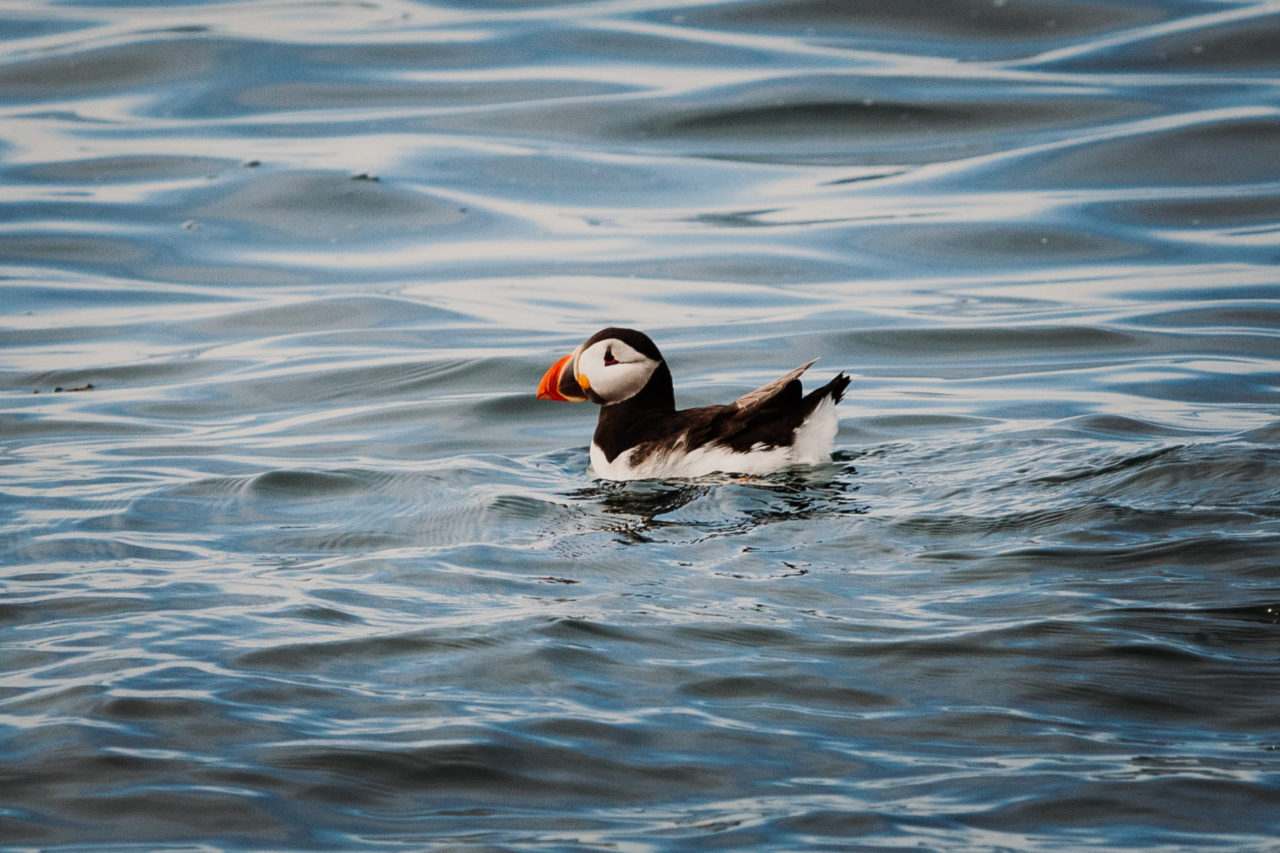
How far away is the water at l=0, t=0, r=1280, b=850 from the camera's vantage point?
368cm

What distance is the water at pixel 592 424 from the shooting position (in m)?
3.68

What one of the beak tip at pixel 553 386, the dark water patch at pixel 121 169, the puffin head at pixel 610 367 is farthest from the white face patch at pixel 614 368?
the dark water patch at pixel 121 169

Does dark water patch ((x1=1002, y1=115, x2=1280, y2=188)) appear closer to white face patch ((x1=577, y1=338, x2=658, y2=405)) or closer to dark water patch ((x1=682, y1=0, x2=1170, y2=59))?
dark water patch ((x1=682, y1=0, x2=1170, y2=59))

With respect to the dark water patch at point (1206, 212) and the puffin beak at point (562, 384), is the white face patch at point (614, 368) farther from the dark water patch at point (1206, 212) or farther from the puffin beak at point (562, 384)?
the dark water patch at point (1206, 212)

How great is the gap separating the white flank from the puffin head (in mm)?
562

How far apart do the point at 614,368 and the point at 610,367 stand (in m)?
0.02

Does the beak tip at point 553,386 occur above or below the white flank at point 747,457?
above

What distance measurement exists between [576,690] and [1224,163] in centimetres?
1106

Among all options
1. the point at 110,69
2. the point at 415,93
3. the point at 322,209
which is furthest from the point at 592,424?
the point at 110,69

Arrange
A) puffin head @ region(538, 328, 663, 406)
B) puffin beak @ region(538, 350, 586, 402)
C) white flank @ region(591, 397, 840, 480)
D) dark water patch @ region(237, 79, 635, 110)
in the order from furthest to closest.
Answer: dark water patch @ region(237, 79, 635, 110)
puffin beak @ region(538, 350, 586, 402)
puffin head @ region(538, 328, 663, 406)
white flank @ region(591, 397, 840, 480)

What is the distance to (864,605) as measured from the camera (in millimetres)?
4840

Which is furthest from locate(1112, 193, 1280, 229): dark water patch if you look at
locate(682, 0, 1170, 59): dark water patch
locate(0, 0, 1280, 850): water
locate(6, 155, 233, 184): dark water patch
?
locate(6, 155, 233, 184): dark water patch

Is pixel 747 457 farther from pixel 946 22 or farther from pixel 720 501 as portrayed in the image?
pixel 946 22

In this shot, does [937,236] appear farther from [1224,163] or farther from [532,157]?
[532,157]
